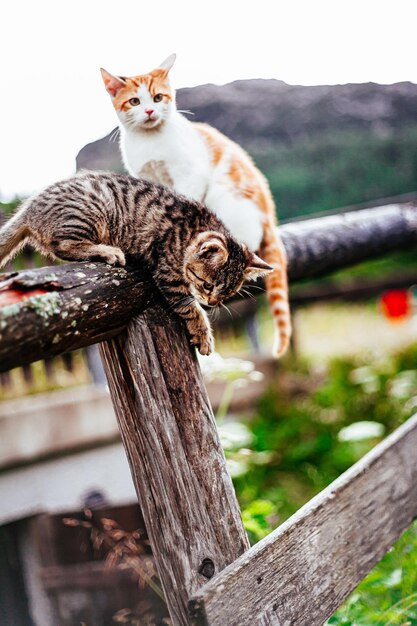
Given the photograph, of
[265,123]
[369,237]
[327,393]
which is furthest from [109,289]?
[265,123]

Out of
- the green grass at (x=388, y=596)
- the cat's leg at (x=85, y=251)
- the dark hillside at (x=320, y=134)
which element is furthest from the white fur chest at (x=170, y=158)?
the dark hillside at (x=320, y=134)

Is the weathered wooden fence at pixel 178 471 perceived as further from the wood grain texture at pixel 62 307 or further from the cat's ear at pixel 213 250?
the cat's ear at pixel 213 250

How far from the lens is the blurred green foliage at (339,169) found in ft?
21.8

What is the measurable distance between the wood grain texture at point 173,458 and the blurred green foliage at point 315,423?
1.92 metres

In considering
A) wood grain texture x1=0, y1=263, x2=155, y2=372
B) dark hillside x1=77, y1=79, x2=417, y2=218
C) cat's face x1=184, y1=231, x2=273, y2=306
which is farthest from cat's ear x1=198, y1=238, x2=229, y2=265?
dark hillside x1=77, y1=79, x2=417, y2=218

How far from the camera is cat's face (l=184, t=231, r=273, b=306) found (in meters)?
1.49

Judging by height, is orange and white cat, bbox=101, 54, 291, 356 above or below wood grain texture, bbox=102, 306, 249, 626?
above

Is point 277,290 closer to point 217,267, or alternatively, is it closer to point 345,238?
point 217,267

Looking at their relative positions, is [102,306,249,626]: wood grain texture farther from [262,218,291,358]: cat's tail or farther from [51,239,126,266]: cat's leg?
[262,218,291,358]: cat's tail

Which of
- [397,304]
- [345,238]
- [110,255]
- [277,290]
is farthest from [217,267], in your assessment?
[397,304]

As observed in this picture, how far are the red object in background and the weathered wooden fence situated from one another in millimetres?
5227

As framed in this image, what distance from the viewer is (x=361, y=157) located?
7.45m

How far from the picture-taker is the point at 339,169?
7207 mm

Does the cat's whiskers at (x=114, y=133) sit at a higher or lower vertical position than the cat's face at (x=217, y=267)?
higher
